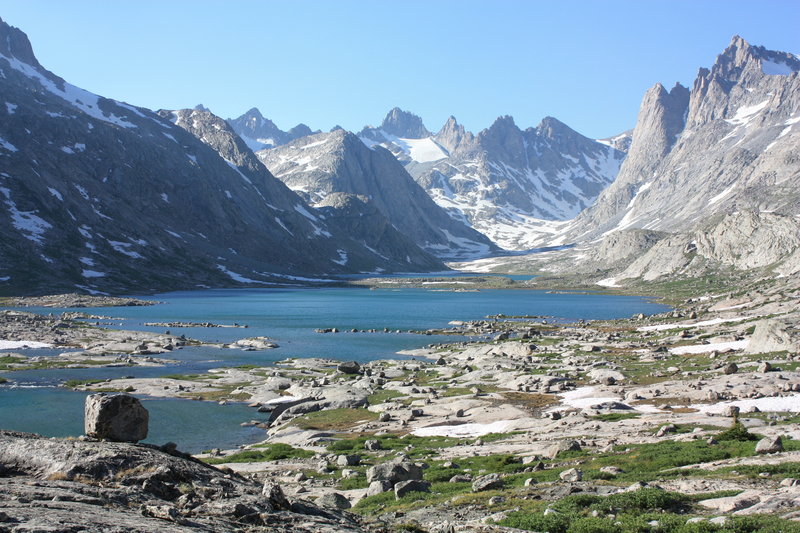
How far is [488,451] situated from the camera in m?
36.2

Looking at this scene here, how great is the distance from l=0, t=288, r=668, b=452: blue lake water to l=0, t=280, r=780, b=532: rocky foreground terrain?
467 centimetres

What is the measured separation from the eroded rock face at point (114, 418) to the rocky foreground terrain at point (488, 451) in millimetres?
1891

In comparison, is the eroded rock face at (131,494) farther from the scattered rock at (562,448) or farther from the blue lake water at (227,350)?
the blue lake water at (227,350)

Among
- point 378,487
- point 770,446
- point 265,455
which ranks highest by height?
point 770,446

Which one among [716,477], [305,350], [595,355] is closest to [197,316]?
[305,350]

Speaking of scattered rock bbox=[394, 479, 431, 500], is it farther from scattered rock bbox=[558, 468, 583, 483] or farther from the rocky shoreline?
→ the rocky shoreline

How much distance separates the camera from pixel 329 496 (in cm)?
2614

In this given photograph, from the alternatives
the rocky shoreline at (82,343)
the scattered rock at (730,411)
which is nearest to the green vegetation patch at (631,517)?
the scattered rock at (730,411)

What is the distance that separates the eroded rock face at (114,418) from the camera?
22516mm

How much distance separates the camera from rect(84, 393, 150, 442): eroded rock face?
22.5 metres

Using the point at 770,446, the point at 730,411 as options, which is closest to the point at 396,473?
the point at 770,446

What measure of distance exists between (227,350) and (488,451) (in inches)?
3018

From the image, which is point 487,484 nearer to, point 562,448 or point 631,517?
point 562,448

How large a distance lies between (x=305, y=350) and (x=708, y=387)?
7103cm
